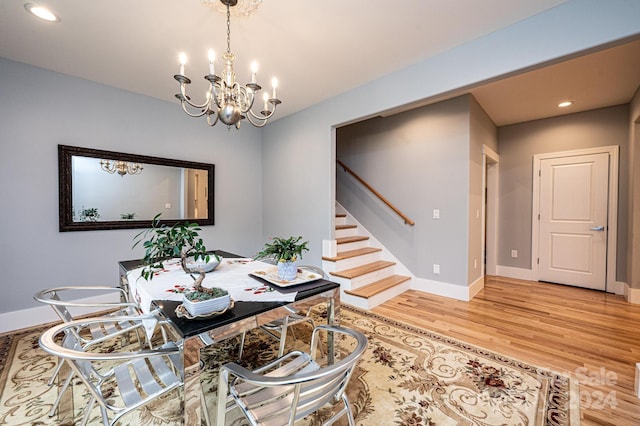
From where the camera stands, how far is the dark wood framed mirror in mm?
2875

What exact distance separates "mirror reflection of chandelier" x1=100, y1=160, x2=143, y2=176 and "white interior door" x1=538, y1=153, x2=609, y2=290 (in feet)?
19.7

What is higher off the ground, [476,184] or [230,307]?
[476,184]

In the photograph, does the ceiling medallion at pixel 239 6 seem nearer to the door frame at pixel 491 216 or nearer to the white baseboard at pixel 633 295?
the door frame at pixel 491 216

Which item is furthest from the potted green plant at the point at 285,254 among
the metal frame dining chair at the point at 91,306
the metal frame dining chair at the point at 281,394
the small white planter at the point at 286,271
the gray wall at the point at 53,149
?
the gray wall at the point at 53,149

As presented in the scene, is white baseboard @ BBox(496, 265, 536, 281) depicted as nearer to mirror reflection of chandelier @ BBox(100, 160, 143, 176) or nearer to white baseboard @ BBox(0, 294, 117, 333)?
mirror reflection of chandelier @ BBox(100, 160, 143, 176)

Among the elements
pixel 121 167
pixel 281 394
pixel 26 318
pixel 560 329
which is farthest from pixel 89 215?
pixel 560 329

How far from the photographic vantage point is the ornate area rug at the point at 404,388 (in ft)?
5.06

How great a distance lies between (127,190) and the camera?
10.6 feet

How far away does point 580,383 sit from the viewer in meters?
1.85

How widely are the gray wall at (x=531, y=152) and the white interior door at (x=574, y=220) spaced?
166 mm

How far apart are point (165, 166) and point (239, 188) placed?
1.10 metres

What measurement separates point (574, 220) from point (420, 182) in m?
2.56

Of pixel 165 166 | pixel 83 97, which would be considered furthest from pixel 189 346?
pixel 83 97

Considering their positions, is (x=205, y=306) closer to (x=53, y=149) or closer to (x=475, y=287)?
(x=53, y=149)
